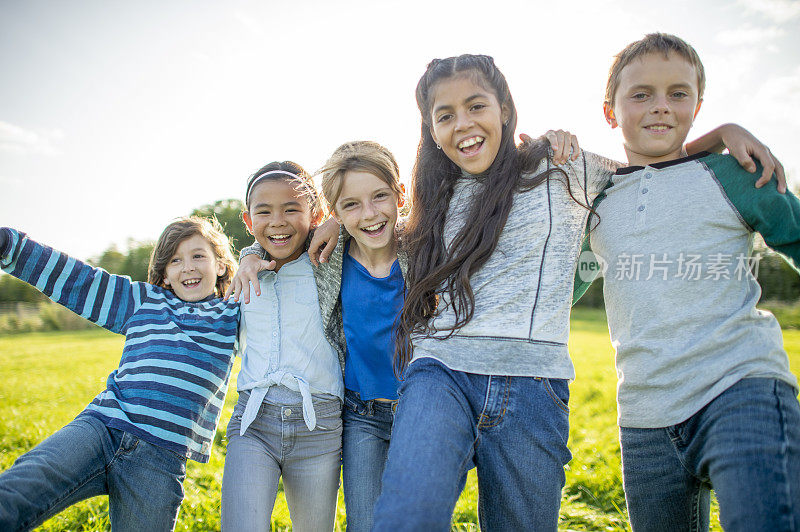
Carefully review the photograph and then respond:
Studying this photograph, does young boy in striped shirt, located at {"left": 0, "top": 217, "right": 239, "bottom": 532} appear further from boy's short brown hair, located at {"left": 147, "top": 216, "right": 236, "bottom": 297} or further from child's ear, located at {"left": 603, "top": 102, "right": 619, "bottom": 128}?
child's ear, located at {"left": 603, "top": 102, "right": 619, "bottom": 128}

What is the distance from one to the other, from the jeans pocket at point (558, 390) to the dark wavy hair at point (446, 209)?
0.37 meters

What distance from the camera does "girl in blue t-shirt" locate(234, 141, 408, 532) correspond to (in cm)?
237

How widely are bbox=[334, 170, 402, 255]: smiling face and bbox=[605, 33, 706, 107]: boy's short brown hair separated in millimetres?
1168

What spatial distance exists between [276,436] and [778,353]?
6.57 feet

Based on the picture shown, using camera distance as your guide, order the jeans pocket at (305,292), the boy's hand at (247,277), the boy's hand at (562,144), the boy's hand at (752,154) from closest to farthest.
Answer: the boy's hand at (752,154) → the boy's hand at (562,144) → the boy's hand at (247,277) → the jeans pocket at (305,292)

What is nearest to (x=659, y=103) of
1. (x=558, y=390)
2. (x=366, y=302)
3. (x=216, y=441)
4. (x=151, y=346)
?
(x=558, y=390)

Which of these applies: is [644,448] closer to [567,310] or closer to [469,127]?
[567,310]

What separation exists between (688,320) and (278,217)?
1908 millimetres

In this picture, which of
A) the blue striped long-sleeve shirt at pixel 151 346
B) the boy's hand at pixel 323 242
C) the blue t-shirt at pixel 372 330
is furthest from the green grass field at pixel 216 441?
the boy's hand at pixel 323 242

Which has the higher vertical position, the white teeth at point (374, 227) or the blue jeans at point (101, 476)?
the white teeth at point (374, 227)

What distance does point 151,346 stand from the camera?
2.52m

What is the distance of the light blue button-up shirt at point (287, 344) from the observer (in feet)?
7.91

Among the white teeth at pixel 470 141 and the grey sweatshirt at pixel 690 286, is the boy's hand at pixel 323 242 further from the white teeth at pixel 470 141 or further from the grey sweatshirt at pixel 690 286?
the grey sweatshirt at pixel 690 286

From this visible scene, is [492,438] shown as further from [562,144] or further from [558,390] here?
[562,144]
